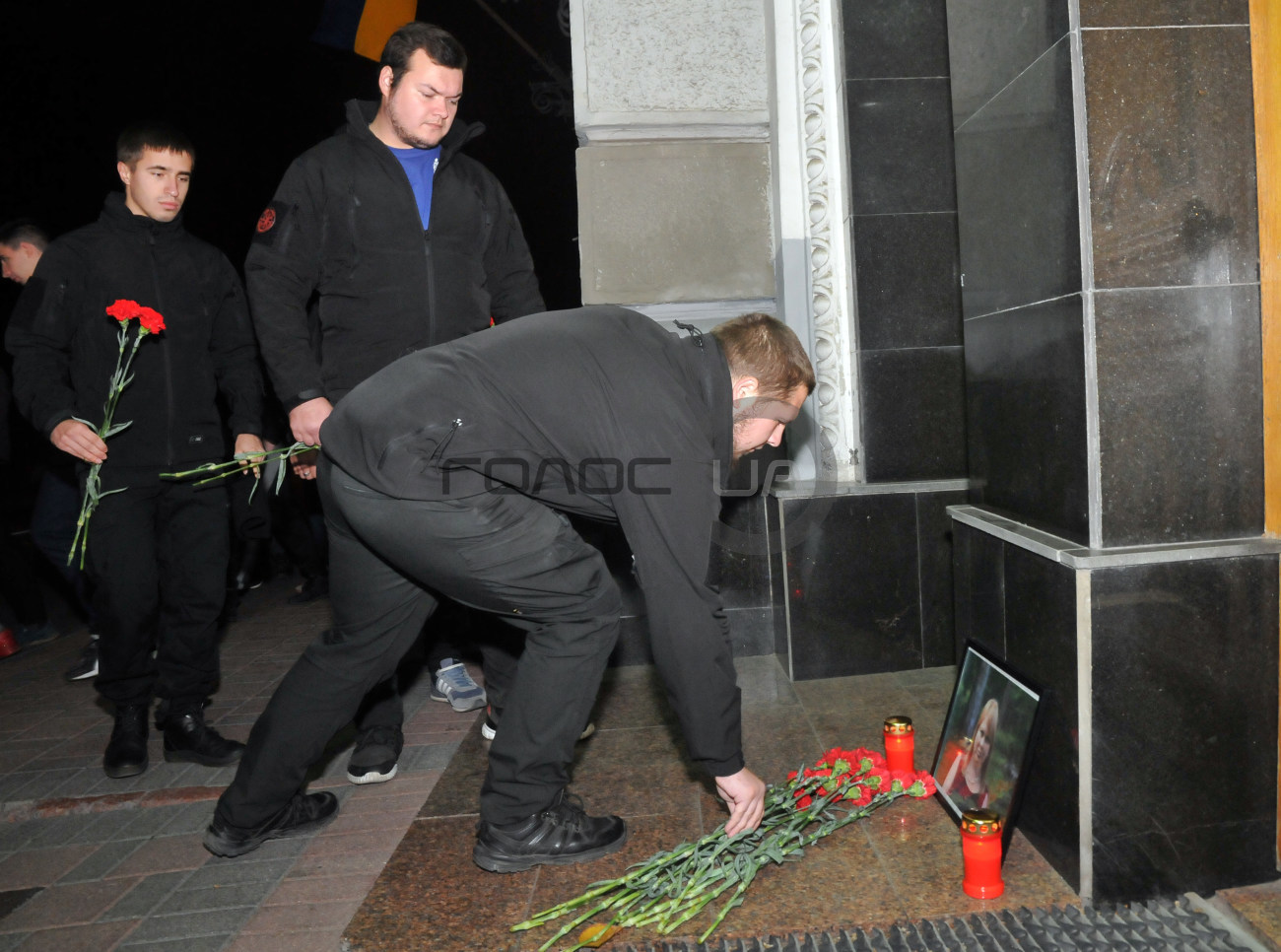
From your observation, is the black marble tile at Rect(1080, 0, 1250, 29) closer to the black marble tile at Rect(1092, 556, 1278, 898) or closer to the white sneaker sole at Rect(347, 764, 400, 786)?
the black marble tile at Rect(1092, 556, 1278, 898)

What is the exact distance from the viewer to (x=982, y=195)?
7.90 ft

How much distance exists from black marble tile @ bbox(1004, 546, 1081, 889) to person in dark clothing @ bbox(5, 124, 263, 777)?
2.44 metres

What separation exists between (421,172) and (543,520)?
134 centimetres

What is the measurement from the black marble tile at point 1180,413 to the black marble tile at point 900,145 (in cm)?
175

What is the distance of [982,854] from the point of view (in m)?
2.03

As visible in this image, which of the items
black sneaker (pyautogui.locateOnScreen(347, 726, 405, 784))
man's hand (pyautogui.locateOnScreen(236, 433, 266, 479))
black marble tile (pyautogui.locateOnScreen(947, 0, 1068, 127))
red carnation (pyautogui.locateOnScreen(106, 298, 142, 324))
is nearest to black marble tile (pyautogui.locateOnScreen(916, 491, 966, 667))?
black marble tile (pyautogui.locateOnScreen(947, 0, 1068, 127))

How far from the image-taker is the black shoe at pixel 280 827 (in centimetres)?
250

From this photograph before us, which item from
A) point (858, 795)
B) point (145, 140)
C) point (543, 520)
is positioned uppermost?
point (145, 140)

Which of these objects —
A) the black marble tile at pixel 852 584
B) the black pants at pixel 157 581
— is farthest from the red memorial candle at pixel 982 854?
the black pants at pixel 157 581

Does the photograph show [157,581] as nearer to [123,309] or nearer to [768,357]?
[123,309]

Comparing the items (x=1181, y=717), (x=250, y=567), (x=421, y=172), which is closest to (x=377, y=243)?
(x=421, y=172)

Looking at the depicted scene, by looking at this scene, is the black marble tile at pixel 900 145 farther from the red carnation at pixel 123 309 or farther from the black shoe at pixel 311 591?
the black shoe at pixel 311 591

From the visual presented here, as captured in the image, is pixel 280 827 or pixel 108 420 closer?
pixel 280 827

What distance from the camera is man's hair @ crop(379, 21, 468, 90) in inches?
106
